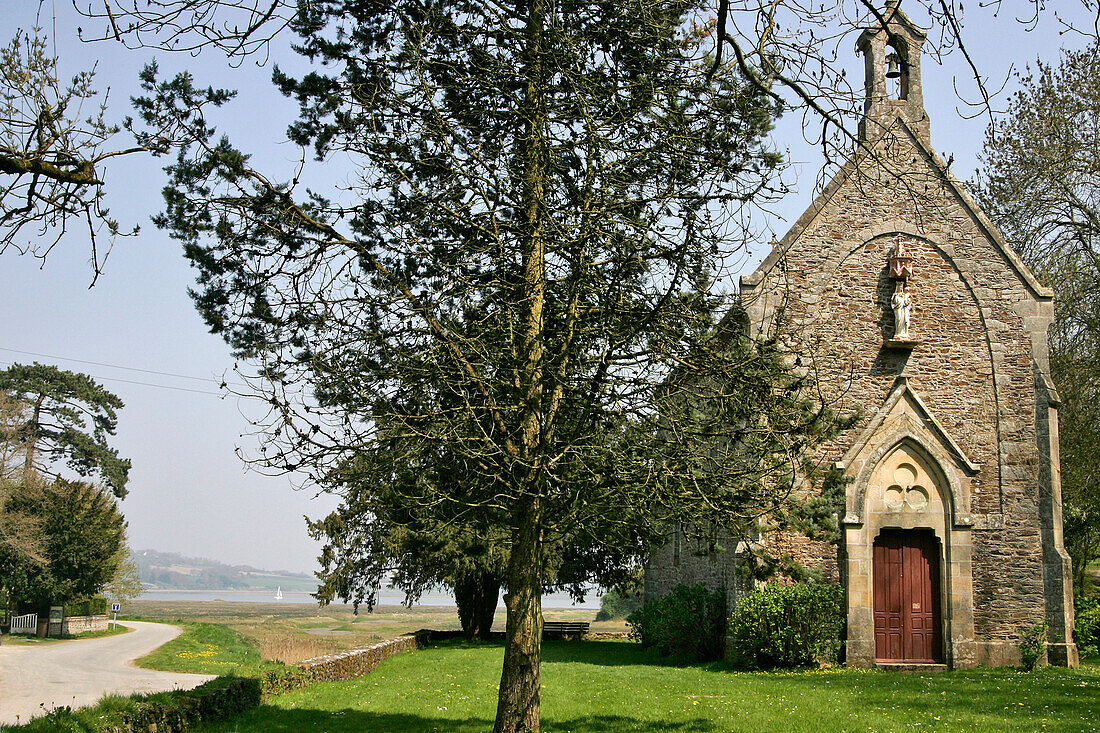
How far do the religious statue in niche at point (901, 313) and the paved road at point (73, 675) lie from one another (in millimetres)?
15274

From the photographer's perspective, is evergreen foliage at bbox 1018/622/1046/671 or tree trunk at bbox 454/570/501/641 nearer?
evergreen foliage at bbox 1018/622/1046/671

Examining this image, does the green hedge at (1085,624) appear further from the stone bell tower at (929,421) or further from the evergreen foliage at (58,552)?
the evergreen foliage at (58,552)

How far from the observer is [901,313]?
1712cm

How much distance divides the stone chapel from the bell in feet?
0.25

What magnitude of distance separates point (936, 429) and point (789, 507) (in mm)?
8482

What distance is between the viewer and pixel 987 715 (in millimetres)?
10422

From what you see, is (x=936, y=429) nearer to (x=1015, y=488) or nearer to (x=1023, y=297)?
(x=1015, y=488)

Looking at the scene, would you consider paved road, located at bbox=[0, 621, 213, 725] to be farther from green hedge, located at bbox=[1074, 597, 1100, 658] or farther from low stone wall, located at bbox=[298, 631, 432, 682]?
green hedge, located at bbox=[1074, 597, 1100, 658]

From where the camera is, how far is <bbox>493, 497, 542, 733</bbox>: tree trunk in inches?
330

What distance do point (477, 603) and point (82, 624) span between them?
19.9 metres

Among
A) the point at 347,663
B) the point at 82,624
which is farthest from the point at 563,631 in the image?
the point at 82,624

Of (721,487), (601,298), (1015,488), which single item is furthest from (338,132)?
(1015,488)

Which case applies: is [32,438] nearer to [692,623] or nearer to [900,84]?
[692,623]

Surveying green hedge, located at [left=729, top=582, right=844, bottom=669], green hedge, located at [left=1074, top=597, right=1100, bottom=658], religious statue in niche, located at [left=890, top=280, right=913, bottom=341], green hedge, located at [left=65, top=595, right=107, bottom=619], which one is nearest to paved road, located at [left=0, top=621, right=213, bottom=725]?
green hedge, located at [left=65, top=595, right=107, bottom=619]
